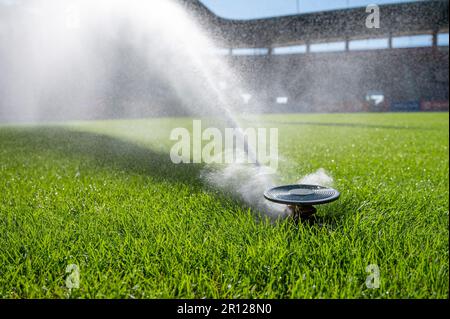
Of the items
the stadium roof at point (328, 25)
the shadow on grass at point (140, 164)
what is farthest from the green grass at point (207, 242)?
the stadium roof at point (328, 25)

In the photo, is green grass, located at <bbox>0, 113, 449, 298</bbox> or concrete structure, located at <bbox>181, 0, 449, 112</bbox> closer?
green grass, located at <bbox>0, 113, 449, 298</bbox>

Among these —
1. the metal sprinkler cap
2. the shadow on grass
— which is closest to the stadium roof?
the shadow on grass

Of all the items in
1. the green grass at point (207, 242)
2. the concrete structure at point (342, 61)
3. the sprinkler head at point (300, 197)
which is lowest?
the green grass at point (207, 242)

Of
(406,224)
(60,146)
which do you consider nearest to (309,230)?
(406,224)

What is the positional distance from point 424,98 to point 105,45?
26.3 m

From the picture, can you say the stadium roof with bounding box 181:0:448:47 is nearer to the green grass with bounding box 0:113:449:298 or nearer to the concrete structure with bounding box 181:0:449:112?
the concrete structure with bounding box 181:0:449:112

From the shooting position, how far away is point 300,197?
1653mm

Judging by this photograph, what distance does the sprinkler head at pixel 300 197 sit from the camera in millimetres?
1571

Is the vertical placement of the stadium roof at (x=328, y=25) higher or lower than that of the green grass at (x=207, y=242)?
higher

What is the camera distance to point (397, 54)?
33.3 meters

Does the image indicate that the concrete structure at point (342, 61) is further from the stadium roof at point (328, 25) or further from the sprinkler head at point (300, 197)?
the sprinkler head at point (300, 197)

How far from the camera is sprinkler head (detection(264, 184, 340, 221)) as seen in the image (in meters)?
1.57

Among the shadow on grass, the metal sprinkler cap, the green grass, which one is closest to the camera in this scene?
the green grass

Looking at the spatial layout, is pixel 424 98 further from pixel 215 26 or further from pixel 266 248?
pixel 266 248
